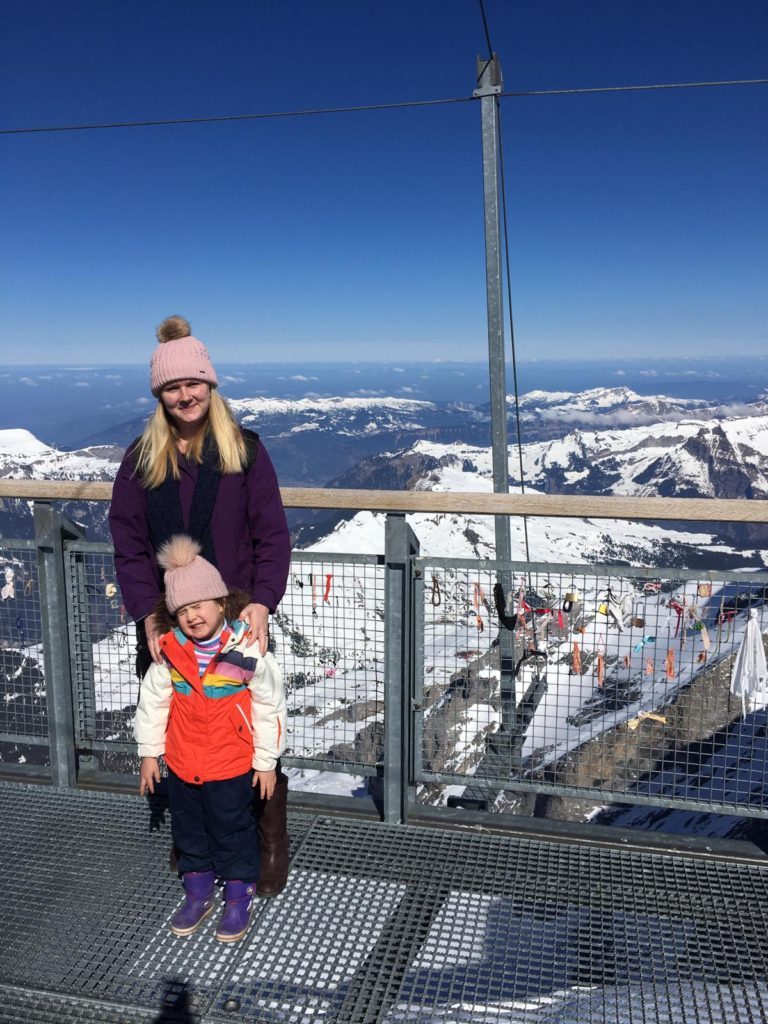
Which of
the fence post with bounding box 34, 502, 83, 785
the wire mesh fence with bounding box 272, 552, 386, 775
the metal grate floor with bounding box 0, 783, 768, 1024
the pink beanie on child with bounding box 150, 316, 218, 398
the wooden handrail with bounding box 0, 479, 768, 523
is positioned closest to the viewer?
the metal grate floor with bounding box 0, 783, 768, 1024

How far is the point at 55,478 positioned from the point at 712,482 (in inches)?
8075

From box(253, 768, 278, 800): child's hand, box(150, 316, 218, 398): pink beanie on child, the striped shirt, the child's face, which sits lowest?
box(253, 768, 278, 800): child's hand

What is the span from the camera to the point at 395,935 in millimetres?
2430

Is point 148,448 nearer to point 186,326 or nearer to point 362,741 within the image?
point 186,326

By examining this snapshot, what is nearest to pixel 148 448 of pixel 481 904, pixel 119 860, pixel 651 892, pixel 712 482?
pixel 119 860

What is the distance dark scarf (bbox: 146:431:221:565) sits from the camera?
2379 millimetres

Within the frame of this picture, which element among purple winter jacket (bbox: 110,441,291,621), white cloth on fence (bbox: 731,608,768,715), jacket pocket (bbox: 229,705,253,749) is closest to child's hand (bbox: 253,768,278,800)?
jacket pocket (bbox: 229,705,253,749)

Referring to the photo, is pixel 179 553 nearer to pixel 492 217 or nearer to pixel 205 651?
pixel 205 651

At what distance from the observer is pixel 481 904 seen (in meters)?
2.57

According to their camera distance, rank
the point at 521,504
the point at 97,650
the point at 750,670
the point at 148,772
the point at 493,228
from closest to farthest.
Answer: the point at 148,772
the point at 521,504
the point at 750,670
the point at 97,650
the point at 493,228

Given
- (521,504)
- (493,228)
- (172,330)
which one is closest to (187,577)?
(172,330)

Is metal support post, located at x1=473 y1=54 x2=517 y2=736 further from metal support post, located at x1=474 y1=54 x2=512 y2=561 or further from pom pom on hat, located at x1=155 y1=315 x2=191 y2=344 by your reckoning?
pom pom on hat, located at x1=155 y1=315 x2=191 y2=344

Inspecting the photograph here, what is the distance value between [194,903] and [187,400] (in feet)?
5.41

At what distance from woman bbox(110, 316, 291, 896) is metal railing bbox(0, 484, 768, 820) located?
55 centimetres
